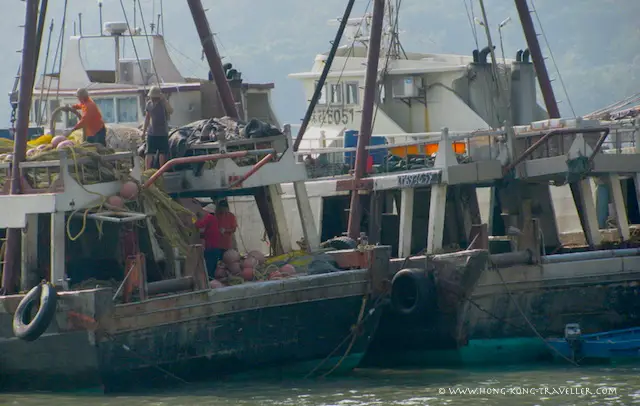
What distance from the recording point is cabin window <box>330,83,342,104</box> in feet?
112

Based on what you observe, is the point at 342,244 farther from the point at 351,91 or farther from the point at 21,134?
the point at 351,91

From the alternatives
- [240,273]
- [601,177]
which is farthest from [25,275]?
[601,177]

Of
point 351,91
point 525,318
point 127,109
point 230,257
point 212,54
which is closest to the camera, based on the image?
point 230,257

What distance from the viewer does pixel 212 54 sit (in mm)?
23125

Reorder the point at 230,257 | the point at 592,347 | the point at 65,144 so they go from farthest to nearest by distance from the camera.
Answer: the point at 592,347 → the point at 230,257 → the point at 65,144

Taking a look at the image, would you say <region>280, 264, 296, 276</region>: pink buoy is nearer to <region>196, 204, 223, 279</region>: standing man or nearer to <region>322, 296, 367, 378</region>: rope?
<region>196, 204, 223, 279</region>: standing man

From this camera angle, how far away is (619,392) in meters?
19.0

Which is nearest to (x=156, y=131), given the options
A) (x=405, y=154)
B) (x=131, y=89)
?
(x=131, y=89)

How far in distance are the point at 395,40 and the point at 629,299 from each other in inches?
510

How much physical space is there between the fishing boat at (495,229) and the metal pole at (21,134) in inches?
243

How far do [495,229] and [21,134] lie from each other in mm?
10330

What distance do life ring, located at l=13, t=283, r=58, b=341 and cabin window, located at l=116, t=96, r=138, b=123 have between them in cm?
787

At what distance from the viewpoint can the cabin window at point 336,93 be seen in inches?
1350
